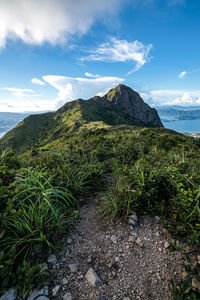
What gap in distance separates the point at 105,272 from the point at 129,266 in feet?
1.34

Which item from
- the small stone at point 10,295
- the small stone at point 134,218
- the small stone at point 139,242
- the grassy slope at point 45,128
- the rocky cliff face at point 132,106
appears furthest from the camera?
the rocky cliff face at point 132,106

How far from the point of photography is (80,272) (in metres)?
2.06

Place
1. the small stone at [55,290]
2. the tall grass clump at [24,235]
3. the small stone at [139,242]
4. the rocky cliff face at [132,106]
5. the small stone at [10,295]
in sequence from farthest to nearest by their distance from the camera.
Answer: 1. the rocky cliff face at [132,106]
2. the small stone at [139,242]
3. the tall grass clump at [24,235]
4. the small stone at [55,290]
5. the small stone at [10,295]

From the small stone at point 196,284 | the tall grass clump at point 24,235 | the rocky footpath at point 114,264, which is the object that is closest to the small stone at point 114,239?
the rocky footpath at point 114,264

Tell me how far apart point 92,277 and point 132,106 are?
19046cm

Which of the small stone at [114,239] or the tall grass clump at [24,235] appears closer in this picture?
the tall grass clump at [24,235]

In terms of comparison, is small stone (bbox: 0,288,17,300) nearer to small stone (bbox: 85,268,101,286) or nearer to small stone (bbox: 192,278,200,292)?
small stone (bbox: 85,268,101,286)

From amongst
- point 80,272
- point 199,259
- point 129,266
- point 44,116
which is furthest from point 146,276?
point 44,116

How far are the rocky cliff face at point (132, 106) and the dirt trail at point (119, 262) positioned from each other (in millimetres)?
175046

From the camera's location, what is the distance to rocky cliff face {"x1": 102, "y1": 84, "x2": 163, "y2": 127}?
172 meters

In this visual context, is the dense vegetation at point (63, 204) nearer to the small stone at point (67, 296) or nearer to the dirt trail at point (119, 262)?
the dirt trail at point (119, 262)

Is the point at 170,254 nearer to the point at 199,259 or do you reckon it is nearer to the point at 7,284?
the point at 199,259

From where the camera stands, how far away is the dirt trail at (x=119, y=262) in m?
1.86

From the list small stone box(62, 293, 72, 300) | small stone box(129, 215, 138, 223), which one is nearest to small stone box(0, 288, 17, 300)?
small stone box(62, 293, 72, 300)
